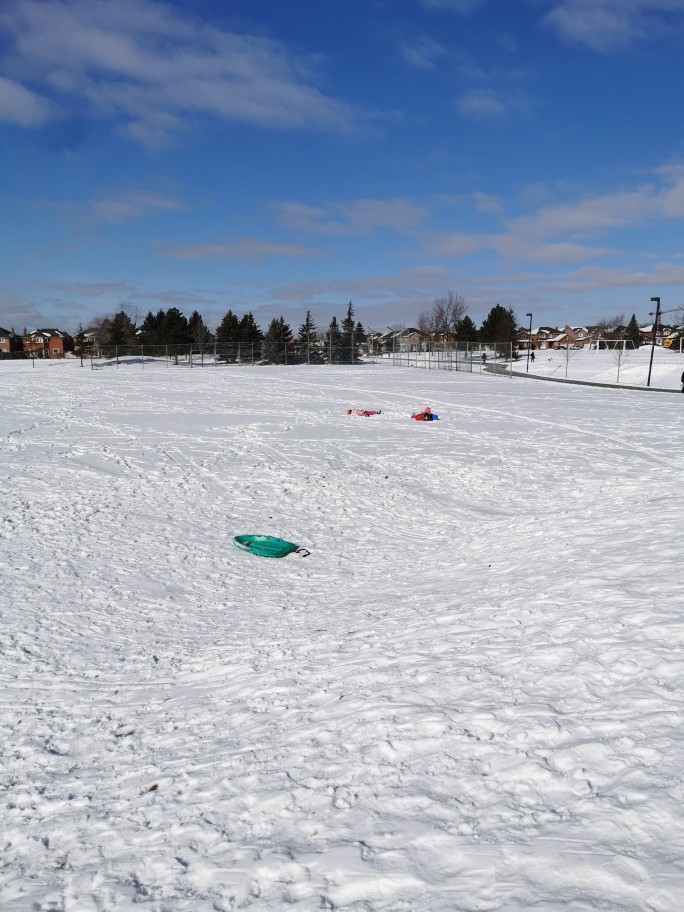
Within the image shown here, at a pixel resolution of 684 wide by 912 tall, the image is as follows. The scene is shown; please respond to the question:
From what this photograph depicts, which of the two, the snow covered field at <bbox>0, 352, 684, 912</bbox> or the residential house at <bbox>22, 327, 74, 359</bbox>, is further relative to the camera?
the residential house at <bbox>22, 327, 74, 359</bbox>

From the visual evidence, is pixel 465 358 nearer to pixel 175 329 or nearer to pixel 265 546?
pixel 175 329

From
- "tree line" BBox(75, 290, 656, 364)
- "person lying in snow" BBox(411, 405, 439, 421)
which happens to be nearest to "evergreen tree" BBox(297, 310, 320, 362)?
"tree line" BBox(75, 290, 656, 364)

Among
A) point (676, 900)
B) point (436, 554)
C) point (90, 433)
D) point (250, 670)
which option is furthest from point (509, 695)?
point (90, 433)

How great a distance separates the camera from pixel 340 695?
5.17 meters

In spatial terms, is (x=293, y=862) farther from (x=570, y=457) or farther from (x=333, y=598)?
(x=570, y=457)

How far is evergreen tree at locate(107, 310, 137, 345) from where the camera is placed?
286ft

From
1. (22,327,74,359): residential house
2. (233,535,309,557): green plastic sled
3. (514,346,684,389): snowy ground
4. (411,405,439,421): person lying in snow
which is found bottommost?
(233,535,309,557): green plastic sled

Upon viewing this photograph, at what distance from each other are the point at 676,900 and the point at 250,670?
13.2 feet

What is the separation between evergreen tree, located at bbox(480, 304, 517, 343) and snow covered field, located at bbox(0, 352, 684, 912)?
80319 mm

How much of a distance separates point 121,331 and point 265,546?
292 ft

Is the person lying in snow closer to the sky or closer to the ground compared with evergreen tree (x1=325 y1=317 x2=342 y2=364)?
closer to the ground

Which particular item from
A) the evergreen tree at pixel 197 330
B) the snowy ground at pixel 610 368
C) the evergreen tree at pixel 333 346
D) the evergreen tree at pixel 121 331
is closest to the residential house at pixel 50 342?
the evergreen tree at pixel 121 331

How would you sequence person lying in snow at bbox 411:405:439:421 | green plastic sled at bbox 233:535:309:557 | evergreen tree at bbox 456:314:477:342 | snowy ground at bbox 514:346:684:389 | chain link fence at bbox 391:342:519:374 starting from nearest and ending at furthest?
green plastic sled at bbox 233:535:309:557 < person lying in snow at bbox 411:405:439:421 < snowy ground at bbox 514:346:684:389 < chain link fence at bbox 391:342:519:374 < evergreen tree at bbox 456:314:477:342

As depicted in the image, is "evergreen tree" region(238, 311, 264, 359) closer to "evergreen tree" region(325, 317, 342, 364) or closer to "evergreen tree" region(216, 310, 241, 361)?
"evergreen tree" region(216, 310, 241, 361)
